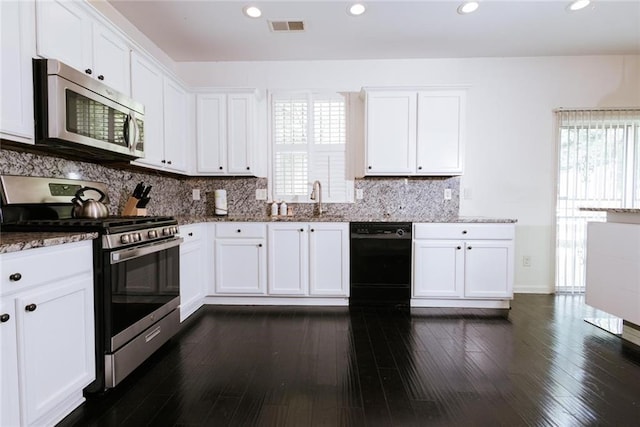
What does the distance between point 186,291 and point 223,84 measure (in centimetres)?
235

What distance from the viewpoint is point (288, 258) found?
3.02m

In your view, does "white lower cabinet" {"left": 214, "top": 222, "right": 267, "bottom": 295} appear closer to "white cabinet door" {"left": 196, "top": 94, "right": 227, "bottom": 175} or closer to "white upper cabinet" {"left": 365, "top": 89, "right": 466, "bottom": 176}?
"white cabinet door" {"left": 196, "top": 94, "right": 227, "bottom": 175}

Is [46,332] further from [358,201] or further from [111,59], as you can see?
[358,201]

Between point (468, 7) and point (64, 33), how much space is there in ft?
9.29

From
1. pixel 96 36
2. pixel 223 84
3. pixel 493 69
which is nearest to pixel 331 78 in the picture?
pixel 223 84

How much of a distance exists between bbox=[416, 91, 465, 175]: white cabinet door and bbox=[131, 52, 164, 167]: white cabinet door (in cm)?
247

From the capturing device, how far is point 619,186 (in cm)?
340

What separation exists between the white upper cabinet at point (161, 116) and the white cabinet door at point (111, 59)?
0.08 meters

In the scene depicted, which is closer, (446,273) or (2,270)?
(2,270)

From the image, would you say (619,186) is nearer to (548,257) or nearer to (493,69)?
(548,257)

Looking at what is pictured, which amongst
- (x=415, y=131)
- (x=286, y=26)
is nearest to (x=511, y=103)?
(x=415, y=131)

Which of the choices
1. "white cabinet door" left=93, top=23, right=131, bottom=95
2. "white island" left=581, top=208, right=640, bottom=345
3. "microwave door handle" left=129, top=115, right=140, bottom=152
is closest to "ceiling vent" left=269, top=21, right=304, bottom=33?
"white cabinet door" left=93, top=23, right=131, bottom=95

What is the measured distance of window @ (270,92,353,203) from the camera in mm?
3531

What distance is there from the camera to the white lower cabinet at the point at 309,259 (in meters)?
3.00
